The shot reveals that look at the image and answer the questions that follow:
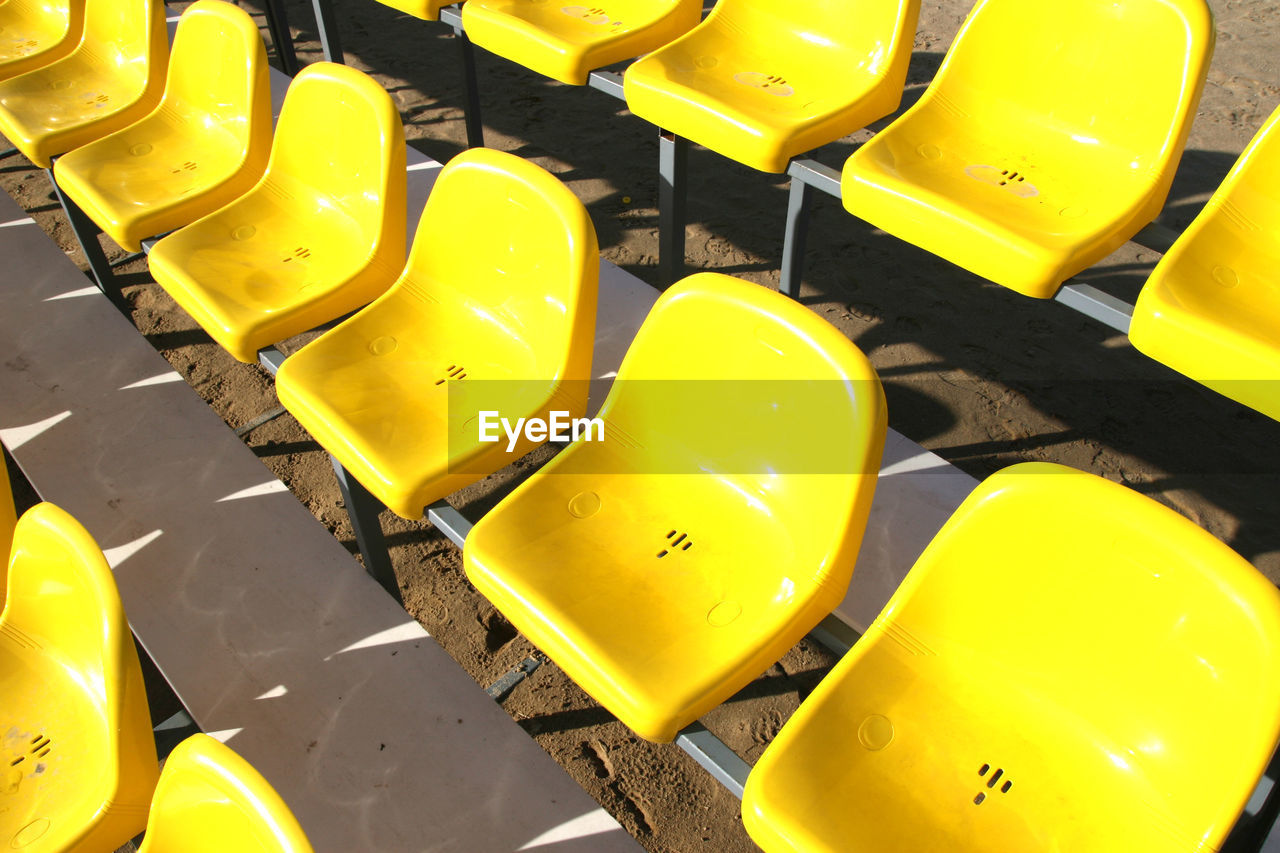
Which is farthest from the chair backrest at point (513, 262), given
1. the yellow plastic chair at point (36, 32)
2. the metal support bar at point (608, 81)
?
the yellow plastic chair at point (36, 32)

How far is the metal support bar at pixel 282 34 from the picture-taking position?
3.67 metres

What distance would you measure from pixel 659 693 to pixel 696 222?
2.12 m

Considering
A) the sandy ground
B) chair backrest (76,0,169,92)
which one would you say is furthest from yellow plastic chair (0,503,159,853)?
chair backrest (76,0,169,92)

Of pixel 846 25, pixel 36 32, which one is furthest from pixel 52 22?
pixel 846 25

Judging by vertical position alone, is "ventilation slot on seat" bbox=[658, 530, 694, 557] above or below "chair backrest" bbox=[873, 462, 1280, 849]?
below

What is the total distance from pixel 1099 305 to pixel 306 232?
1684 millimetres

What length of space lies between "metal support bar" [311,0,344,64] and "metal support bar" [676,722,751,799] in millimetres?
2769

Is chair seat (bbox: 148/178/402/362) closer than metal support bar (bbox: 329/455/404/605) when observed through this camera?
No

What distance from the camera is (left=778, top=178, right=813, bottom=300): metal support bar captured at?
208 cm

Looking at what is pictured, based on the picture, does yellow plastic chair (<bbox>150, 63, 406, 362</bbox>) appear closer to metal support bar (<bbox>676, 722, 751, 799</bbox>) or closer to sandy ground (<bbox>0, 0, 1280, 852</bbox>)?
sandy ground (<bbox>0, 0, 1280, 852</bbox>)

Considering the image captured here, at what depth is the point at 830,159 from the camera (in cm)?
333

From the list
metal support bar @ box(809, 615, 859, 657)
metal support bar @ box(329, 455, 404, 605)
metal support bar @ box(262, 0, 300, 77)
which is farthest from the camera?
metal support bar @ box(262, 0, 300, 77)

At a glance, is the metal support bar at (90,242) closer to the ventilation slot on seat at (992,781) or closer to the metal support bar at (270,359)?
the metal support bar at (270,359)

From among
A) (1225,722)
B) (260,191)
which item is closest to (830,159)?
(260,191)
